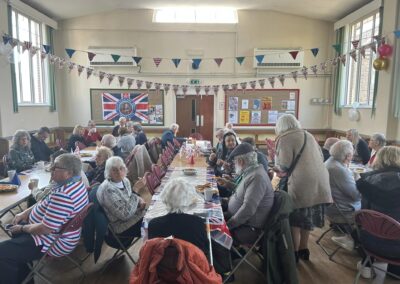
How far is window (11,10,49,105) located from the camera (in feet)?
21.6

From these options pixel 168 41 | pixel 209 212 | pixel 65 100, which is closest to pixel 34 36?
pixel 65 100

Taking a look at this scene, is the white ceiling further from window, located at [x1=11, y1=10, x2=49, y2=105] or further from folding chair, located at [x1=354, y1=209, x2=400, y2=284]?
folding chair, located at [x1=354, y1=209, x2=400, y2=284]

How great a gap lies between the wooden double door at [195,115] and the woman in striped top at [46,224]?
21.9 feet

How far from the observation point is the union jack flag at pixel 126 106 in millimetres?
8820

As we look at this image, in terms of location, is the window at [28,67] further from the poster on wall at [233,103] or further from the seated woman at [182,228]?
the seated woman at [182,228]

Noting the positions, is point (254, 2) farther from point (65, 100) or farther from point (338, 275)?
point (338, 275)

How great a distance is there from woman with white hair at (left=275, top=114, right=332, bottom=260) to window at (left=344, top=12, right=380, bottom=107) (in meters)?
4.73

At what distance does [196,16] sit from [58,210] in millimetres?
7586

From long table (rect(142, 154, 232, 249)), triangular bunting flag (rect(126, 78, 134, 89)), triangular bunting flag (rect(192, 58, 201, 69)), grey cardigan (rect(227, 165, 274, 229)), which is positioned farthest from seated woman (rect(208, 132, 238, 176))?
triangular bunting flag (rect(126, 78, 134, 89))

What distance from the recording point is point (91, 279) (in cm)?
279

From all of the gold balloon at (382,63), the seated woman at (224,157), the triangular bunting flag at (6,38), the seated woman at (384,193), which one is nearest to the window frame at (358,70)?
the gold balloon at (382,63)

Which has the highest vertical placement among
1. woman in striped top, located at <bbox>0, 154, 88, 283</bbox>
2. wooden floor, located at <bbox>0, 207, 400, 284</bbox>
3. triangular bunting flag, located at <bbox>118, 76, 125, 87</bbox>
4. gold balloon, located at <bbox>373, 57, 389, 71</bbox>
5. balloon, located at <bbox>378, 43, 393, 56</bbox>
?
balloon, located at <bbox>378, 43, 393, 56</bbox>

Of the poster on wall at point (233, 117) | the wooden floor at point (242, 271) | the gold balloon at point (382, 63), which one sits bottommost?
the wooden floor at point (242, 271)

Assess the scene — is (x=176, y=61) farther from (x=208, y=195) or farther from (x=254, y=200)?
(x=254, y=200)
